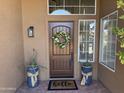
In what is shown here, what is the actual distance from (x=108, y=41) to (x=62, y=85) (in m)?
1.84

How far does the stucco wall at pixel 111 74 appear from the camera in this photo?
3.11 metres

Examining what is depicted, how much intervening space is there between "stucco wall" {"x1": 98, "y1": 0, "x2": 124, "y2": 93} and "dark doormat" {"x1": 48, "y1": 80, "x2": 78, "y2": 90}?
2.92 ft

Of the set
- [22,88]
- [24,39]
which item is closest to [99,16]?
[24,39]

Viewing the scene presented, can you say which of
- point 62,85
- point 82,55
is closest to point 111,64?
point 82,55

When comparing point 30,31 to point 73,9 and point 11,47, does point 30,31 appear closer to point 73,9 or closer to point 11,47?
point 11,47

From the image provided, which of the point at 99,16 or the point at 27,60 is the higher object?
the point at 99,16

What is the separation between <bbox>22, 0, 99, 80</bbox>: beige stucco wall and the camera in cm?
457

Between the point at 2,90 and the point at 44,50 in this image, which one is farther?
the point at 44,50

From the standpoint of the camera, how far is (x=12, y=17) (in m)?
3.67

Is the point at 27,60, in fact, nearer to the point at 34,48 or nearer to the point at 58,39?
the point at 34,48

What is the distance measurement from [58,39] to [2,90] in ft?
7.77

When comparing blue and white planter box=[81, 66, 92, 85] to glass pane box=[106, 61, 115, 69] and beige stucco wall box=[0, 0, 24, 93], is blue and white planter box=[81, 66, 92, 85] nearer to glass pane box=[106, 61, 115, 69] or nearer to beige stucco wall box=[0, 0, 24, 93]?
glass pane box=[106, 61, 115, 69]

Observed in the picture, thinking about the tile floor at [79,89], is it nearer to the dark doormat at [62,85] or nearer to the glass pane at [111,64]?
the dark doormat at [62,85]

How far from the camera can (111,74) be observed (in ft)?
12.1
